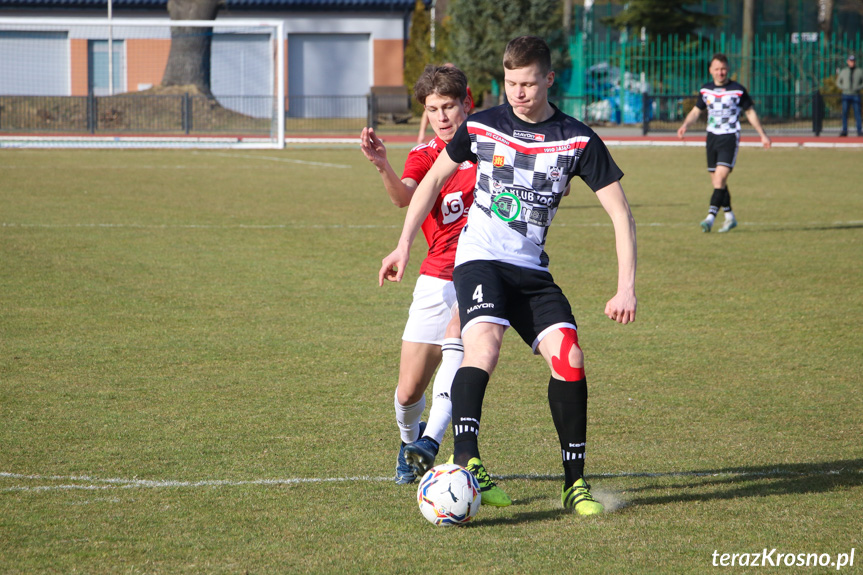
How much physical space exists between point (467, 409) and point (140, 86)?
30.6 meters

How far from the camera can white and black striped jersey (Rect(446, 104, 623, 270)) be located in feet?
13.0

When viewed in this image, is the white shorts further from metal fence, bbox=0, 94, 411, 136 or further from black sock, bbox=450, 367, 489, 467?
metal fence, bbox=0, 94, 411, 136

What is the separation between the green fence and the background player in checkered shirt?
31.7m

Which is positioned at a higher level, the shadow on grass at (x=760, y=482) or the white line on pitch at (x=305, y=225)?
the white line on pitch at (x=305, y=225)

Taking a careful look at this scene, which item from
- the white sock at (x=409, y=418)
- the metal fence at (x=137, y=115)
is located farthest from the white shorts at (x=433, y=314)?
the metal fence at (x=137, y=115)

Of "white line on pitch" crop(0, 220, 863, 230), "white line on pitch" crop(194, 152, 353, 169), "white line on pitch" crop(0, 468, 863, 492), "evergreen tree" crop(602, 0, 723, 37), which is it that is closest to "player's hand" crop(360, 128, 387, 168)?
"white line on pitch" crop(0, 468, 863, 492)

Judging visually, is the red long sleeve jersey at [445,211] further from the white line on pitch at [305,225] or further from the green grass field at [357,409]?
the white line on pitch at [305,225]

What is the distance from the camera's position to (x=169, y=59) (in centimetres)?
3281

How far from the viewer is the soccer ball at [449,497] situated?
12.0 feet

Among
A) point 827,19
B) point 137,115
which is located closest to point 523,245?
point 137,115

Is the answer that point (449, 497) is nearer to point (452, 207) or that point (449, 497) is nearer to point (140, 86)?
point (452, 207)

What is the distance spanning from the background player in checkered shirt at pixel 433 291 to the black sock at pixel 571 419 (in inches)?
20.7

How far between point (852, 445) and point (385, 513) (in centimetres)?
237

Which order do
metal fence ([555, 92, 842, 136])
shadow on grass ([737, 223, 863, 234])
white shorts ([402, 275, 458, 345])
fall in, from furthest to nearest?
metal fence ([555, 92, 842, 136]), shadow on grass ([737, 223, 863, 234]), white shorts ([402, 275, 458, 345])
